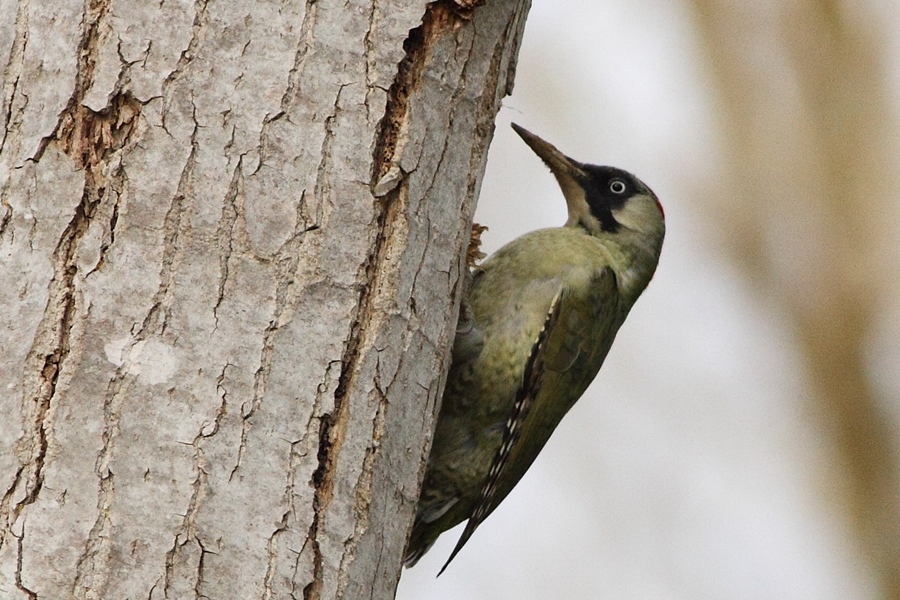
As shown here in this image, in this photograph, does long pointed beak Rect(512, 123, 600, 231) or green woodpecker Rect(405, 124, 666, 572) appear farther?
long pointed beak Rect(512, 123, 600, 231)

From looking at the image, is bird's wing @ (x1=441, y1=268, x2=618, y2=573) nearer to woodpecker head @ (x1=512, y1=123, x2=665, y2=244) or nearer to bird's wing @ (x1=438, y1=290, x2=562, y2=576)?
bird's wing @ (x1=438, y1=290, x2=562, y2=576)

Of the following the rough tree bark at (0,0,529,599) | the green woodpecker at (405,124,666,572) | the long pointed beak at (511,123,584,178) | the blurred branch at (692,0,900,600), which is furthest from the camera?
the blurred branch at (692,0,900,600)

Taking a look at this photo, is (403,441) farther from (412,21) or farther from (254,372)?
(412,21)

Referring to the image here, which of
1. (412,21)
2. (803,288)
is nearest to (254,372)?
(412,21)

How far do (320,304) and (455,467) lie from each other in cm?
189

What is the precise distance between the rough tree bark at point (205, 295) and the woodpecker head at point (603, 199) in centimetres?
238

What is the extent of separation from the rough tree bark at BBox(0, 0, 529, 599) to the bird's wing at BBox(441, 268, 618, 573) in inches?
67.5

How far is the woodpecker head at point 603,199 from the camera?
4.62 metres

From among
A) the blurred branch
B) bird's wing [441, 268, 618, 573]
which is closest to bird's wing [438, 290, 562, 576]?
bird's wing [441, 268, 618, 573]

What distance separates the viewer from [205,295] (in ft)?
6.79

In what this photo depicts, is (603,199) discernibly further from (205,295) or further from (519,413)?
(205,295)

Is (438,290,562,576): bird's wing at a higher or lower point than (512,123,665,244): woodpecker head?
lower

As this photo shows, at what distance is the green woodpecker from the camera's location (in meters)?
3.95

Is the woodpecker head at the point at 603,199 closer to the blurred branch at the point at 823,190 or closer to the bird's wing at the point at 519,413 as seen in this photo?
the bird's wing at the point at 519,413
